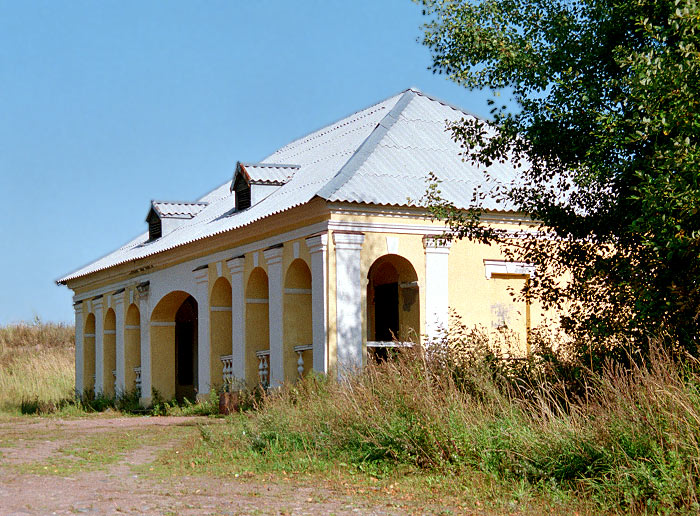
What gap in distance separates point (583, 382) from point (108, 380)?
19.7m

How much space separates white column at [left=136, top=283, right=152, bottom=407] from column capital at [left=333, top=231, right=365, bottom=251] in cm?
844

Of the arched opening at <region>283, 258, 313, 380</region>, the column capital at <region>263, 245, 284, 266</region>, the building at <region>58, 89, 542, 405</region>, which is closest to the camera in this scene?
the building at <region>58, 89, 542, 405</region>

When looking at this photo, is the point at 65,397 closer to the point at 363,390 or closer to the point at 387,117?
the point at 387,117

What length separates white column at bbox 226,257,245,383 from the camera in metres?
20.1

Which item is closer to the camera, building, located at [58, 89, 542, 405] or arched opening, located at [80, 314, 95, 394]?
building, located at [58, 89, 542, 405]

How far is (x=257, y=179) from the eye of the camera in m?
21.4

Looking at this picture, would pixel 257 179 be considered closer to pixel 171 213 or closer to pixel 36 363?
pixel 171 213

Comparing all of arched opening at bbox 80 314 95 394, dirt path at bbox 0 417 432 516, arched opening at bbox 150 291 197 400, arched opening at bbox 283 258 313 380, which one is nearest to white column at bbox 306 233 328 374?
arched opening at bbox 283 258 313 380

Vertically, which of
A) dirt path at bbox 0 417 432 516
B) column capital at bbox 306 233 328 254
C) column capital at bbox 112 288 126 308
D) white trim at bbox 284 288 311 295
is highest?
column capital at bbox 306 233 328 254

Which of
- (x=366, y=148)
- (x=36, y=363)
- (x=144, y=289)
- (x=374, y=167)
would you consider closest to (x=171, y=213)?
(x=144, y=289)

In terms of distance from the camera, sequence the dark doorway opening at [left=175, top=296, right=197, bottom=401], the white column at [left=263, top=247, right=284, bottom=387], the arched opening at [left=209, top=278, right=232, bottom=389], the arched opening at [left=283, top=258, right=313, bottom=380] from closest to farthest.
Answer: the arched opening at [left=283, top=258, right=313, bottom=380], the white column at [left=263, top=247, right=284, bottom=387], the arched opening at [left=209, top=278, right=232, bottom=389], the dark doorway opening at [left=175, top=296, right=197, bottom=401]

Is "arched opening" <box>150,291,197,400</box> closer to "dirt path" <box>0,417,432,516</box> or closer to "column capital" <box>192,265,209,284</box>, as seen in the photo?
"column capital" <box>192,265,209,284</box>

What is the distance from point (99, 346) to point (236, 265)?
30.6 ft

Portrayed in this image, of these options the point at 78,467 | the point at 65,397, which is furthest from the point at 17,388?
the point at 78,467
